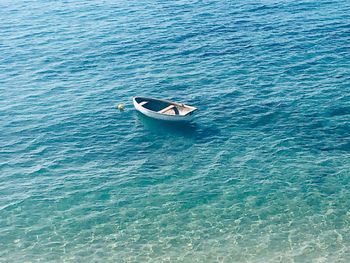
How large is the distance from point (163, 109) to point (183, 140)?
8.79 m

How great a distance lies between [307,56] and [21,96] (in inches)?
2163

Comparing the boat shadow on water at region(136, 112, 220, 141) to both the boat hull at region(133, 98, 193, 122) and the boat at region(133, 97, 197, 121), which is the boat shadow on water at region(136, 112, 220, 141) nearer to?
the boat hull at region(133, 98, 193, 122)

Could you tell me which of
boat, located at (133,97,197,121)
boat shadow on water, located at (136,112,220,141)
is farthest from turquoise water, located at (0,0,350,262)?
boat, located at (133,97,197,121)

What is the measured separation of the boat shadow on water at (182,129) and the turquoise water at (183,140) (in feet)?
0.80

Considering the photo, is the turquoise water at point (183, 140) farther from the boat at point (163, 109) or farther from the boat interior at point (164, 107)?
the boat interior at point (164, 107)

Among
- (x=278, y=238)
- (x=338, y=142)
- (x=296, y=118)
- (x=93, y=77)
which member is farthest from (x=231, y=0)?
(x=278, y=238)

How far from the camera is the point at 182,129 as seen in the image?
271ft

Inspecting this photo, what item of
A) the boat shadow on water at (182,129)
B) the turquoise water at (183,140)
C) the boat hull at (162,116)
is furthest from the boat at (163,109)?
the turquoise water at (183,140)

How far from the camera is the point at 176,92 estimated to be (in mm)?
93875

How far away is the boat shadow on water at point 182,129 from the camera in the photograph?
80.9 metres

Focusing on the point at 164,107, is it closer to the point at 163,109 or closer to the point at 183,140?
the point at 163,109

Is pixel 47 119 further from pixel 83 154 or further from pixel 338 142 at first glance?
pixel 338 142

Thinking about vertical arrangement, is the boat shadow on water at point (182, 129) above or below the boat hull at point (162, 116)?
below

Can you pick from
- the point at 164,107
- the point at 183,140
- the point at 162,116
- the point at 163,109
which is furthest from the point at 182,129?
the point at 164,107
